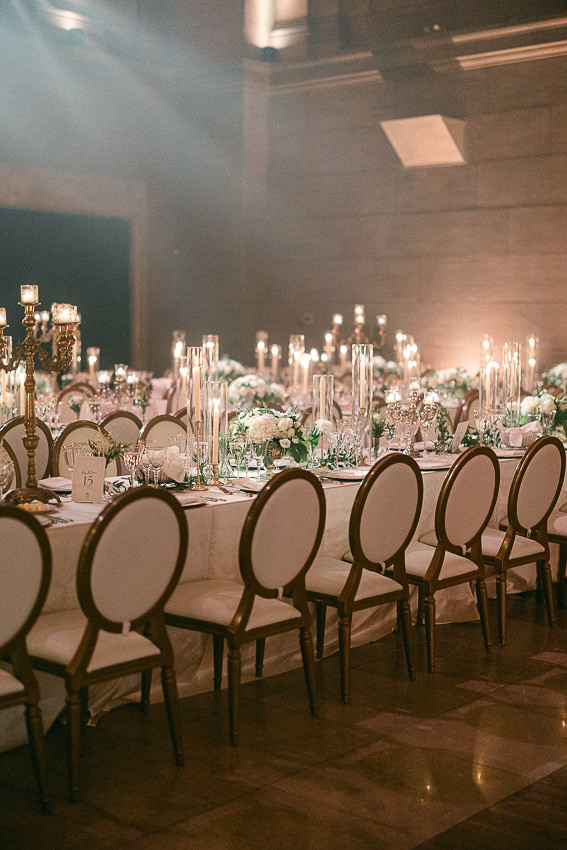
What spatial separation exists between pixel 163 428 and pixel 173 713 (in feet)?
10.5

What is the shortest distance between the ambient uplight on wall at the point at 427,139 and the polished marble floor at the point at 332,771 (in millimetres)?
9404

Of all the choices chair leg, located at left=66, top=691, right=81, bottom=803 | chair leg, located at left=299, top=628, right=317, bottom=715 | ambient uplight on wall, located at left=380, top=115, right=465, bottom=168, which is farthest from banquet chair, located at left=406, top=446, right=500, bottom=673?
ambient uplight on wall, located at left=380, top=115, right=465, bottom=168

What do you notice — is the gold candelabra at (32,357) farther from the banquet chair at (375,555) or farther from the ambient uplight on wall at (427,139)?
the ambient uplight on wall at (427,139)

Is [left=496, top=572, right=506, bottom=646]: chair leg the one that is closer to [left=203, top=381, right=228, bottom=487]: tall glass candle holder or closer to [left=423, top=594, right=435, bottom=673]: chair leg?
[left=423, top=594, right=435, bottom=673]: chair leg

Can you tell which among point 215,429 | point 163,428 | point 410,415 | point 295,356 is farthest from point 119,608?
point 295,356

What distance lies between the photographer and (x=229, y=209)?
49.1 feet

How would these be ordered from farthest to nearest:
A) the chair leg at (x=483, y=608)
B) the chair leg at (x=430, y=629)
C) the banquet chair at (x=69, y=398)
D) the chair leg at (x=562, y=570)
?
the banquet chair at (x=69, y=398) → the chair leg at (x=562, y=570) → the chair leg at (x=483, y=608) → the chair leg at (x=430, y=629)

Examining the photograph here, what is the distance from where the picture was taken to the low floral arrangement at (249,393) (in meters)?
8.92

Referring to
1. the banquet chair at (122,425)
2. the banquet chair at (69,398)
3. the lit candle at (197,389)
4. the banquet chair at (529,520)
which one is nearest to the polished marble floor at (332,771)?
the banquet chair at (529,520)

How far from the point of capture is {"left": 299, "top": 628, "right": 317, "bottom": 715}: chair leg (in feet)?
13.8

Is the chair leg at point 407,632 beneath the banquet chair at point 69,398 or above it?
beneath

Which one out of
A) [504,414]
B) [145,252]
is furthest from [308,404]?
[145,252]

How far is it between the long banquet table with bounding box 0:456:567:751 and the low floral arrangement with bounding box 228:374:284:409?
339 cm

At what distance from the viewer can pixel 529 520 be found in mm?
5355
